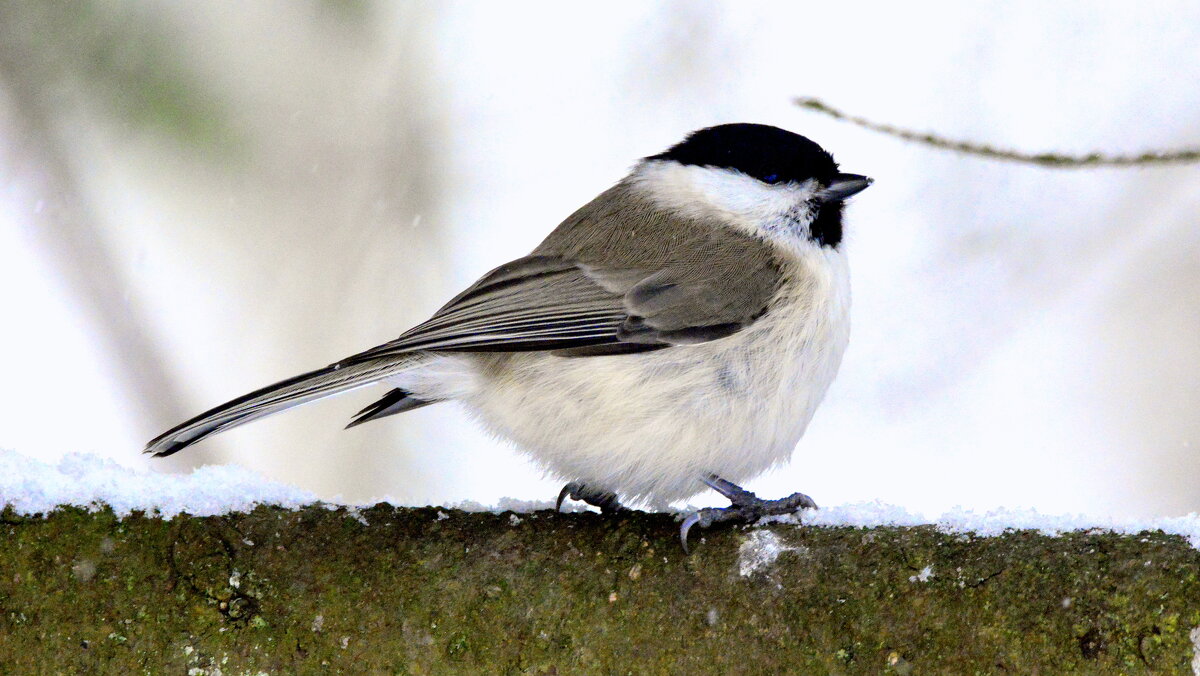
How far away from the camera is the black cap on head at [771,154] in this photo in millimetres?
2658

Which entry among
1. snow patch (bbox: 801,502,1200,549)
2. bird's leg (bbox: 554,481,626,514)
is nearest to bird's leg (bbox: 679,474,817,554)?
snow patch (bbox: 801,502,1200,549)

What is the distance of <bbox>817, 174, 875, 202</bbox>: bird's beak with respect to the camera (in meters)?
2.62

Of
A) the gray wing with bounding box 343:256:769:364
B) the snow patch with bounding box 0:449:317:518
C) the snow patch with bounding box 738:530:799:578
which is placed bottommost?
the snow patch with bounding box 0:449:317:518

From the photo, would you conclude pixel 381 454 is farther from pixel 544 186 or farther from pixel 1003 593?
pixel 1003 593

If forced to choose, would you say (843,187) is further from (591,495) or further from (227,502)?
(227,502)

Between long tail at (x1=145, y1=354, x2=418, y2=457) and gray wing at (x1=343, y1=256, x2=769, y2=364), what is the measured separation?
0.04m

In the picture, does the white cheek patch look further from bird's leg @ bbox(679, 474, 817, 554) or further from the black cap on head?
bird's leg @ bbox(679, 474, 817, 554)

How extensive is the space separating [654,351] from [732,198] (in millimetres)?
663

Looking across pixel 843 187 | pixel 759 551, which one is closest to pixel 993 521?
pixel 759 551

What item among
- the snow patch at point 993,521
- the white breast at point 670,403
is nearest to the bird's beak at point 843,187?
the white breast at point 670,403

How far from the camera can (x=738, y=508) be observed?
198cm

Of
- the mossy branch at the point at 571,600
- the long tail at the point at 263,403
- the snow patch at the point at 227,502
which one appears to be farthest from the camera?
the long tail at the point at 263,403

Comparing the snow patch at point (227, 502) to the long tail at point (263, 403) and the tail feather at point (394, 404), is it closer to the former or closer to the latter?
the long tail at point (263, 403)

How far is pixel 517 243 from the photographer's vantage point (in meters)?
4.53
